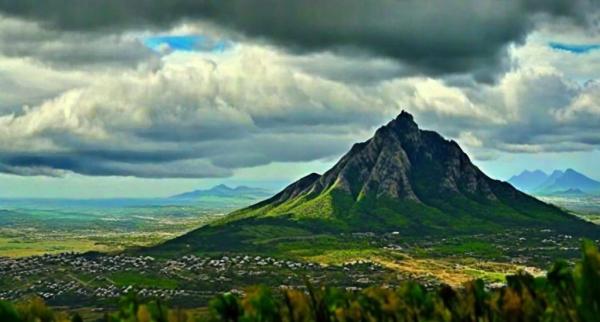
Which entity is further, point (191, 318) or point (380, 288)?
point (380, 288)

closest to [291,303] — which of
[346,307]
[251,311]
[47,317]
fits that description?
[251,311]

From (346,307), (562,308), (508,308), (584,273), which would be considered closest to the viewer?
(584,273)

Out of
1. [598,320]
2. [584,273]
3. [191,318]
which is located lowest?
[191,318]

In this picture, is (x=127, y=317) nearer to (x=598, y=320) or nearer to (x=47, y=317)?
(x=47, y=317)

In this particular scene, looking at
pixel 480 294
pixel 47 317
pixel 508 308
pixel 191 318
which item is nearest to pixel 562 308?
pixel 508 308

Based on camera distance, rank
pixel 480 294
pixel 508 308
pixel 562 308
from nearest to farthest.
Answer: pixel 562 308
pixel 508 308
pixel 480 294

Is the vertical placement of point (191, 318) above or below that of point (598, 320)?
below
